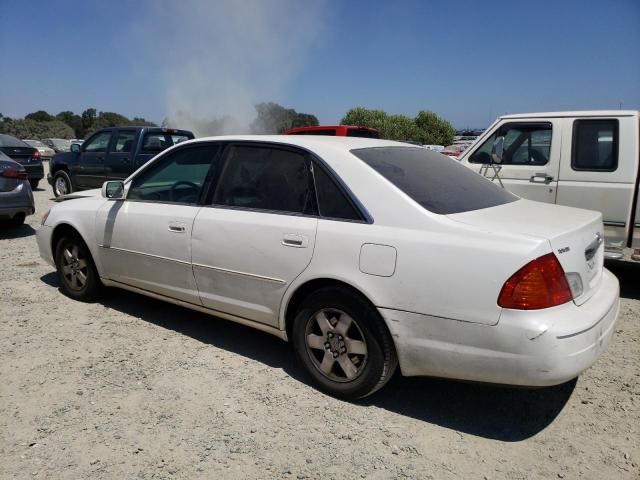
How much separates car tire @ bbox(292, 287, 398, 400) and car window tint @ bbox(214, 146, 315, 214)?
0.61m

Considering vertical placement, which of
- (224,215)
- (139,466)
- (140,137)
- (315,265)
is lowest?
(139,466)

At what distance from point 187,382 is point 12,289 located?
304cm

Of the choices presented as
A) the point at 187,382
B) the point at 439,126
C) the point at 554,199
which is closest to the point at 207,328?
the point at 187,382

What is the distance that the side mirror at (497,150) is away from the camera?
591 centimetres

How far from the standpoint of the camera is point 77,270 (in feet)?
16.0

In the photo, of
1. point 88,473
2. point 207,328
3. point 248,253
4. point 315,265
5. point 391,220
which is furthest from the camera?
point 207,328

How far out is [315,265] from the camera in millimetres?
3111

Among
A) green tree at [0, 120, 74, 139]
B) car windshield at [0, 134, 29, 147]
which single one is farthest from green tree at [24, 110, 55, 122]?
car windshield at [0, 134, 29, 147]

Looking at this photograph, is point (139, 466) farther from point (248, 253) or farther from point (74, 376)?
point (248, 253)

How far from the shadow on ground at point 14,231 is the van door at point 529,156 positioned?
6952mm

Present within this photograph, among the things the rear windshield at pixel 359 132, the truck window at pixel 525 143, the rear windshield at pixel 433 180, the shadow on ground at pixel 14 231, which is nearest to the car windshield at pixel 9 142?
the shadow on ground at pixel 14 231

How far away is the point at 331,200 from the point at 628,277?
466 centimetres

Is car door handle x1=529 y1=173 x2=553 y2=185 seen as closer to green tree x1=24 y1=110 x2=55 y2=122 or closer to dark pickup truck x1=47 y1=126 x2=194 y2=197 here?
dark pickup truck x1=47 y1=126 x2=194 y2=197

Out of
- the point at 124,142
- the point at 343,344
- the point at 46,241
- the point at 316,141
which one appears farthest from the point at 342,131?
the point at 343,344
